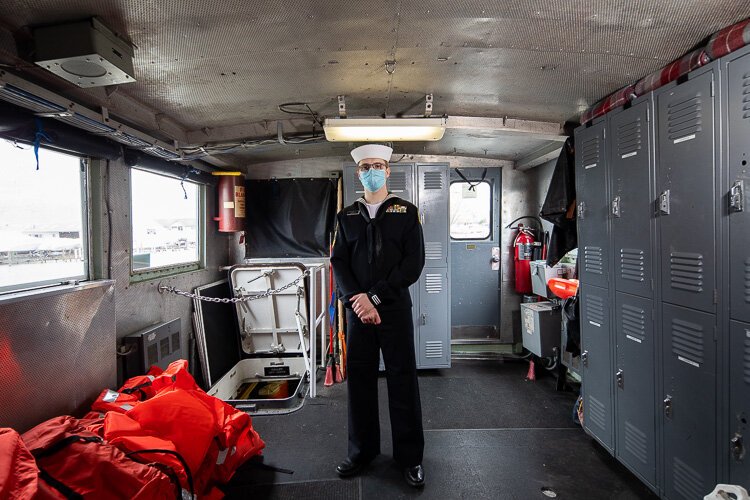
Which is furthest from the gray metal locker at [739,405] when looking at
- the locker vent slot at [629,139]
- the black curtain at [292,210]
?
the black curtain at [292,210]

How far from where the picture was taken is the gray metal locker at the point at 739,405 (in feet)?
5.35

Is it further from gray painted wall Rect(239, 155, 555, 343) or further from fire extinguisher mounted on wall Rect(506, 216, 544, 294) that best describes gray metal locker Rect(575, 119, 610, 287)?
gray painted wall Rect(239, 155, 555, 343)

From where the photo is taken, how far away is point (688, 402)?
191cm

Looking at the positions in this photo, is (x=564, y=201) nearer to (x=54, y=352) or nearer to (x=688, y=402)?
(x=688, y=402)

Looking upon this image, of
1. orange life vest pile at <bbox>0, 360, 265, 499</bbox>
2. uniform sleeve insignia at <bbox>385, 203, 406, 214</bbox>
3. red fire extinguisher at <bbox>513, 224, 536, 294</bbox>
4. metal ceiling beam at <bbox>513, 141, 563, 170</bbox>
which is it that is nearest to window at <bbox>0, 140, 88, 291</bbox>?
orange life vest pile at <bbox>0, 360, 265, 499</bbox>

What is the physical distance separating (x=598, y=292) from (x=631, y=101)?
1.31m

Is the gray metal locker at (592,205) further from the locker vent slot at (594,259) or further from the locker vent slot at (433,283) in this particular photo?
the locker vent slot at (433,283)

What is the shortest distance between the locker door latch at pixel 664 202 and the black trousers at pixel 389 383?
158 cm

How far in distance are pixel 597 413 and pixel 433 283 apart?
6.34 ft

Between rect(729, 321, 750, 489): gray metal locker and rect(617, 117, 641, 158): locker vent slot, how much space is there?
1.11 metres

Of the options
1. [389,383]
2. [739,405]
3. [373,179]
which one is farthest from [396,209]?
[739,405]

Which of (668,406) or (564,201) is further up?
(564,201)

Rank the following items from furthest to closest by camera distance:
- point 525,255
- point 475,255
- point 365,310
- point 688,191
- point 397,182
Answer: point 475,255
point 525,255
point 397,182
point 365,310
point 688,191

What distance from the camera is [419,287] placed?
4078mm
